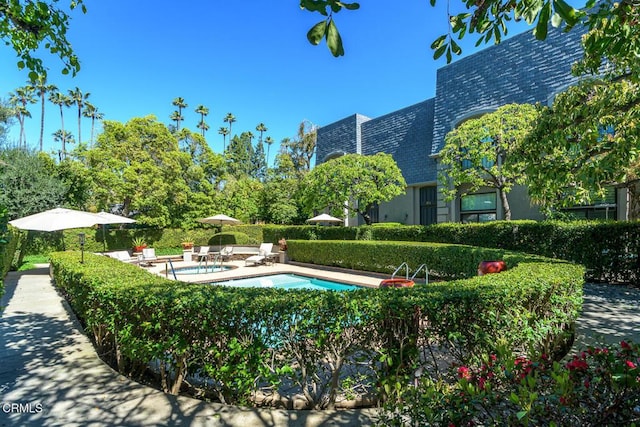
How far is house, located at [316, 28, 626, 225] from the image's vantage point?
14.1m

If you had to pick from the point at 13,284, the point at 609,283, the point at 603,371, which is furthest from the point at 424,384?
the point at 13,284

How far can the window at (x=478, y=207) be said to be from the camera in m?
16.8

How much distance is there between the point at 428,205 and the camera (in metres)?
20.5

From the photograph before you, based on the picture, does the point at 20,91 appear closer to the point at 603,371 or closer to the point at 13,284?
the point at 13,284

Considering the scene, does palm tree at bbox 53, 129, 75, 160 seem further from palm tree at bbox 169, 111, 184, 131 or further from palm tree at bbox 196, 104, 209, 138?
palm tree at bbox 196, 104, 209, 138

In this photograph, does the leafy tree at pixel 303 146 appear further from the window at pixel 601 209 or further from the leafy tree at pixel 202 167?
the window at pixel 601 209

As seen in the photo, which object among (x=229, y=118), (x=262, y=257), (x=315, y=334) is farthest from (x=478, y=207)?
(x=229, y=118)

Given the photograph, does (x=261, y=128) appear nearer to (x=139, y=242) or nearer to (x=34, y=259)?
(x=139, y=242)

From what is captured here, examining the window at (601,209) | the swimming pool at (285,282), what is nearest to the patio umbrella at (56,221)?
the swimming pool at (285,282)

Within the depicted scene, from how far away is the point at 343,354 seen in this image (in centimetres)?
308

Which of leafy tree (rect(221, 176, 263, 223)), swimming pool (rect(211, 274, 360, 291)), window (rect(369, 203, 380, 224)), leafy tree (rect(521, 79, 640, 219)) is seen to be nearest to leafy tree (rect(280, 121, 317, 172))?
leafy tree (rect(221, 176, 263, 223))

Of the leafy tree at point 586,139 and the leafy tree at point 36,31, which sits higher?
the leafy tree at point 36,31

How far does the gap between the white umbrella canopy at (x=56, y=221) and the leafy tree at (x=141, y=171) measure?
824cm

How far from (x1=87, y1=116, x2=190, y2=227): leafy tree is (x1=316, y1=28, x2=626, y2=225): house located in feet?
39.1
